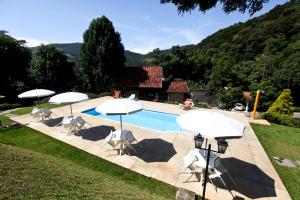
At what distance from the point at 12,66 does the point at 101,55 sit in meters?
13.7

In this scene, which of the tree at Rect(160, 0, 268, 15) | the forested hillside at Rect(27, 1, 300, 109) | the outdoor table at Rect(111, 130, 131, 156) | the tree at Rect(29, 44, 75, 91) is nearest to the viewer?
the tree at Rect(160, 0, 268, 15)

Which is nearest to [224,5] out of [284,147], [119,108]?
[119,108]

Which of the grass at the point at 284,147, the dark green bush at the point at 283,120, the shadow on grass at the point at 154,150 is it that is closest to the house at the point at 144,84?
the dark green bush at the point at 283,120

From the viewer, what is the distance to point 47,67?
23516 mm

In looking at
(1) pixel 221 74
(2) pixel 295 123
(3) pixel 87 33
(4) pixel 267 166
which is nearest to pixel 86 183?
(4) pixel 267 166

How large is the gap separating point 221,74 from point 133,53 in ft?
141

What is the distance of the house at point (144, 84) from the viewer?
78.4 ft

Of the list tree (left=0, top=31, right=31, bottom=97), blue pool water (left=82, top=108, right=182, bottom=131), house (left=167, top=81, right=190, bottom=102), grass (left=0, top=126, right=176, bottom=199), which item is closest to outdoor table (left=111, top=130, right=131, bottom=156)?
grass (left=0, top=126, right=176, bottom=199)

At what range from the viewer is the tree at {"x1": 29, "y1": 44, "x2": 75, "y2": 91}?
2342 centimetres

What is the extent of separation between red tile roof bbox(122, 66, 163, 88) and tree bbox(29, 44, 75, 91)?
8.95 meters

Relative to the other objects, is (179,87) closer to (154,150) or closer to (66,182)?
(154,150)

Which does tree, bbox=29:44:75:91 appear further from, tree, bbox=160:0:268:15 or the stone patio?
tree, bbox=160:0:268:15

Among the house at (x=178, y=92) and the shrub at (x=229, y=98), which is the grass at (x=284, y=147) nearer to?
the shrub at (x=229, y=98)

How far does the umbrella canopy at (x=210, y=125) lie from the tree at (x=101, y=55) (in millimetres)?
18243
